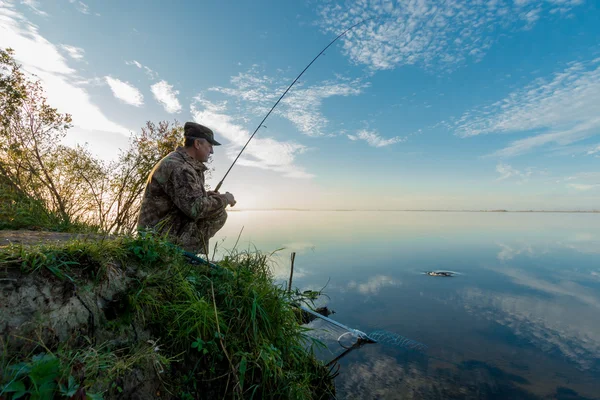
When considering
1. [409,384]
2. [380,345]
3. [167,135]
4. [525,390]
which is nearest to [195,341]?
[409,384]

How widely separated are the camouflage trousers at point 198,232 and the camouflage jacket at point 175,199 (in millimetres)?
58

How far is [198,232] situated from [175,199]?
68 centimetres

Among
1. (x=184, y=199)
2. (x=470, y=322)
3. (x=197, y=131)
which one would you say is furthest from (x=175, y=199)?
(x=470, y=322)

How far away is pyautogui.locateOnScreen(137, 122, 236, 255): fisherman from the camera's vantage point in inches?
149

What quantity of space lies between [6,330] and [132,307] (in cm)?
77

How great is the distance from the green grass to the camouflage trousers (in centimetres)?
91

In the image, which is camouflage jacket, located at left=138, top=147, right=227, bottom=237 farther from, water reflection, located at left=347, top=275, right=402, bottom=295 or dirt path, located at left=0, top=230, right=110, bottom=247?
water reflection, located at left=347, top=275, right=402, bottom=295

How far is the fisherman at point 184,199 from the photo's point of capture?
3785 mm

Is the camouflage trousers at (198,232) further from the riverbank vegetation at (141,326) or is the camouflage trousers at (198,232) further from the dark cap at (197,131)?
the dark cap at (197,131)

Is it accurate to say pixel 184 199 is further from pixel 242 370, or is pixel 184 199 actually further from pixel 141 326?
pixel 242 370

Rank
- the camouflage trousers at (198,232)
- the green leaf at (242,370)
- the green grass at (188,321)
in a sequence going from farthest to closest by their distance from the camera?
the camouflage trousers at (198,232), the green leaf at (242,370), the green grass at (188,321)

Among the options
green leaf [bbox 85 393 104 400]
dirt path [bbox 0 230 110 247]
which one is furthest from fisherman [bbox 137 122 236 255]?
green leaf [bbox 85 393 104 400]

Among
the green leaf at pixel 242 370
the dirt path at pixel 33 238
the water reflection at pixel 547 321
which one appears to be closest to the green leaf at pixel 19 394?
the dirt path at pixel 33 238

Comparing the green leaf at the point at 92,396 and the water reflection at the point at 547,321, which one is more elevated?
the green leaf at the point at 92,396
